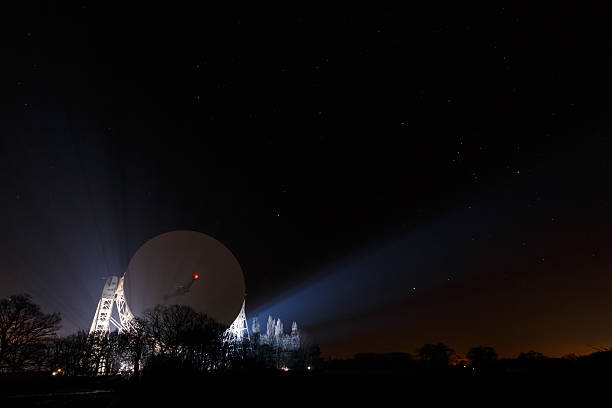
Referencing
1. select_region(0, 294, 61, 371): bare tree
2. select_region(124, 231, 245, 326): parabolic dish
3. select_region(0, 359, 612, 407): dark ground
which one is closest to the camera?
select_region(0, 359, 612, 407): dark ground

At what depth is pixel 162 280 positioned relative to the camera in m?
40.9

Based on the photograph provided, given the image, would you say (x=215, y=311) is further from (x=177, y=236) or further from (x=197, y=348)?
(x=177, y=236)

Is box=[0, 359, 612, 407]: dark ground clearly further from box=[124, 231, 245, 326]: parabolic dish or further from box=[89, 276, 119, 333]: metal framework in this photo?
box=[89, 276, 119, 333]: metal framework

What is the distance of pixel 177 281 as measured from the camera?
41.2 m

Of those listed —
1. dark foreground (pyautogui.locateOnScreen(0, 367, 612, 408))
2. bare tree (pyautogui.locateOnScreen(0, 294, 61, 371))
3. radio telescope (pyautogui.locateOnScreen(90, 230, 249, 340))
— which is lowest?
dark foreground (pyautogui.locateOnScreen(0, 367, 612, 408))

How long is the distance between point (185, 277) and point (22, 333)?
54.4 ft

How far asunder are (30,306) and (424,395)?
4374 cm

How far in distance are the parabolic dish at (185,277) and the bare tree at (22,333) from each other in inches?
343

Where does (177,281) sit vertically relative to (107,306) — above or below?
above

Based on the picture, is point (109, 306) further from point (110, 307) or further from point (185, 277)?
point (185, 277)

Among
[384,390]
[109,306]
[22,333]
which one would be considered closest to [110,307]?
[109,306]

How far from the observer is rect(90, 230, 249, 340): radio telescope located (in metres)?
40.7

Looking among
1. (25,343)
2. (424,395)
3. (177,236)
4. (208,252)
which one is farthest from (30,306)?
(424,395)

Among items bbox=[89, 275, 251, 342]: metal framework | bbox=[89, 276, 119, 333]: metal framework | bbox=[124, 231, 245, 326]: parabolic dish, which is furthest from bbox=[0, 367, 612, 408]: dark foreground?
bbox=[89, 276, 119, 333]: metal framework
